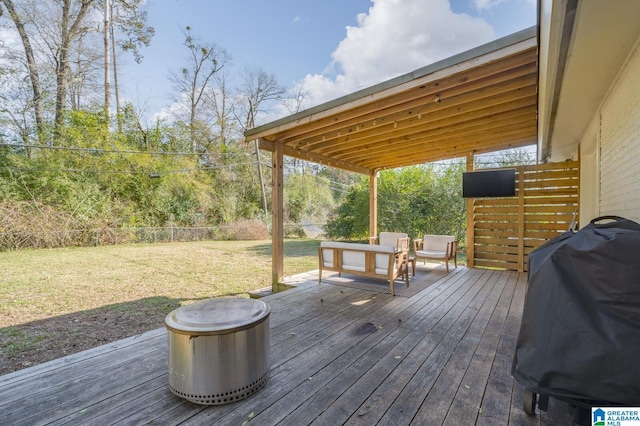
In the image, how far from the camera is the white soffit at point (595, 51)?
1.62m

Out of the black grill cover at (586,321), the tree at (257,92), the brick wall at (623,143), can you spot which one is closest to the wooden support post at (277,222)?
the black grill cover at (586,321)

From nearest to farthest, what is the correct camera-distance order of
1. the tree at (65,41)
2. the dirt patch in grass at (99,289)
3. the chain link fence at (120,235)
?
the dirt patch in grass at (99,289) < the chain link fence at (120,235) < the tree at (65,41)

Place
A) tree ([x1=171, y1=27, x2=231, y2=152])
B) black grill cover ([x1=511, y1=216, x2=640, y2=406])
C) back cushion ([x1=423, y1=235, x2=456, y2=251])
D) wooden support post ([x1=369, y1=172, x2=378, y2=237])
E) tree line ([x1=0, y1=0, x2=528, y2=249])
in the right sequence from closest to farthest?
1. black grill cover ([x1=511, y1=216, x2=640, y2=406])
2. back cushion ([x1=423, y1=235, x2=456, y2=251])
3. wooden support post ([x1=369, y1=172, x2=378, y2=237])
4. tree line ([x1=0, y1=0, x2=528, y2=249])
5. tree ([x1=171, y1=27, x2=231, y2=152])

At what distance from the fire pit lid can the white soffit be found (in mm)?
2658

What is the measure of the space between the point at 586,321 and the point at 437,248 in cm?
519

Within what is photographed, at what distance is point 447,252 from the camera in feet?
19.2

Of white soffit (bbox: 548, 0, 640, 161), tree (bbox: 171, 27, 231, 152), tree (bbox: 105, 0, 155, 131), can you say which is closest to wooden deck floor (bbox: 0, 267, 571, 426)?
white soffit (bbox: 548, 0, 640, 161)

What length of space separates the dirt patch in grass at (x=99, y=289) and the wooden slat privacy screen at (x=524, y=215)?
425 cm

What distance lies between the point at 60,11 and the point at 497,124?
17.4 meters

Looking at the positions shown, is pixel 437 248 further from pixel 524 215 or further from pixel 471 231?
pixel 524 215

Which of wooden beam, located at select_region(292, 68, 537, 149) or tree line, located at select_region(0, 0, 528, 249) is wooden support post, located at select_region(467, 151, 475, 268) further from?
tree line, located at select_region(0, 0, 528, 249)

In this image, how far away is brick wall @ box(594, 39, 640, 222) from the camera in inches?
84.0

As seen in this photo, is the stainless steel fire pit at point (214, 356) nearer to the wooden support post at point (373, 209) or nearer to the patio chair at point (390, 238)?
the patio chair at point (390, 238)


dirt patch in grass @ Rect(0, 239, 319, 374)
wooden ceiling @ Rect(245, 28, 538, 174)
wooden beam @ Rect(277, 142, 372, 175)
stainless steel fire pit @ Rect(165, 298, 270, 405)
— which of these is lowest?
dirt patch in grass @ Rect(0, 239, 319, 374)
